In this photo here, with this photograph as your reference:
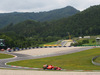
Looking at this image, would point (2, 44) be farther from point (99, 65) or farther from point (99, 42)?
point (99, 65)

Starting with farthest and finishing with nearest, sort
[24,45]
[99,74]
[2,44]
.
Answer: [24,45] < [2,44] < [99,74]

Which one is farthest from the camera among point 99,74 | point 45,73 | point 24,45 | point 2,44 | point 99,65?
point 24,45

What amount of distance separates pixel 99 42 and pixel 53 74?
12200 centimetres

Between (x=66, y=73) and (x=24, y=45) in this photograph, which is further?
(x=24, y=45)

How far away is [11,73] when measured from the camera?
92.7 feet

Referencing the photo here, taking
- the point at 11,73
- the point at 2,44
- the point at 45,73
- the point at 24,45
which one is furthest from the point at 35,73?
the point at 24,45

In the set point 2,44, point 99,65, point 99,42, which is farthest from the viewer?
point 99,42

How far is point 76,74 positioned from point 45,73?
15.8ft

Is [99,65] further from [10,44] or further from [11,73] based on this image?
[10,44]

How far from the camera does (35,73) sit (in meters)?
27.3

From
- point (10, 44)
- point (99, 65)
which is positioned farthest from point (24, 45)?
point (99, 65)

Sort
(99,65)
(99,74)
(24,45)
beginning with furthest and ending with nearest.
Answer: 1. (24,45)
2. (99,65)
3. (99,74)

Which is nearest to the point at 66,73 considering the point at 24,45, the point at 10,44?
the point at 10,44

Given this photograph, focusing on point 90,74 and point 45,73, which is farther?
point 45,73
